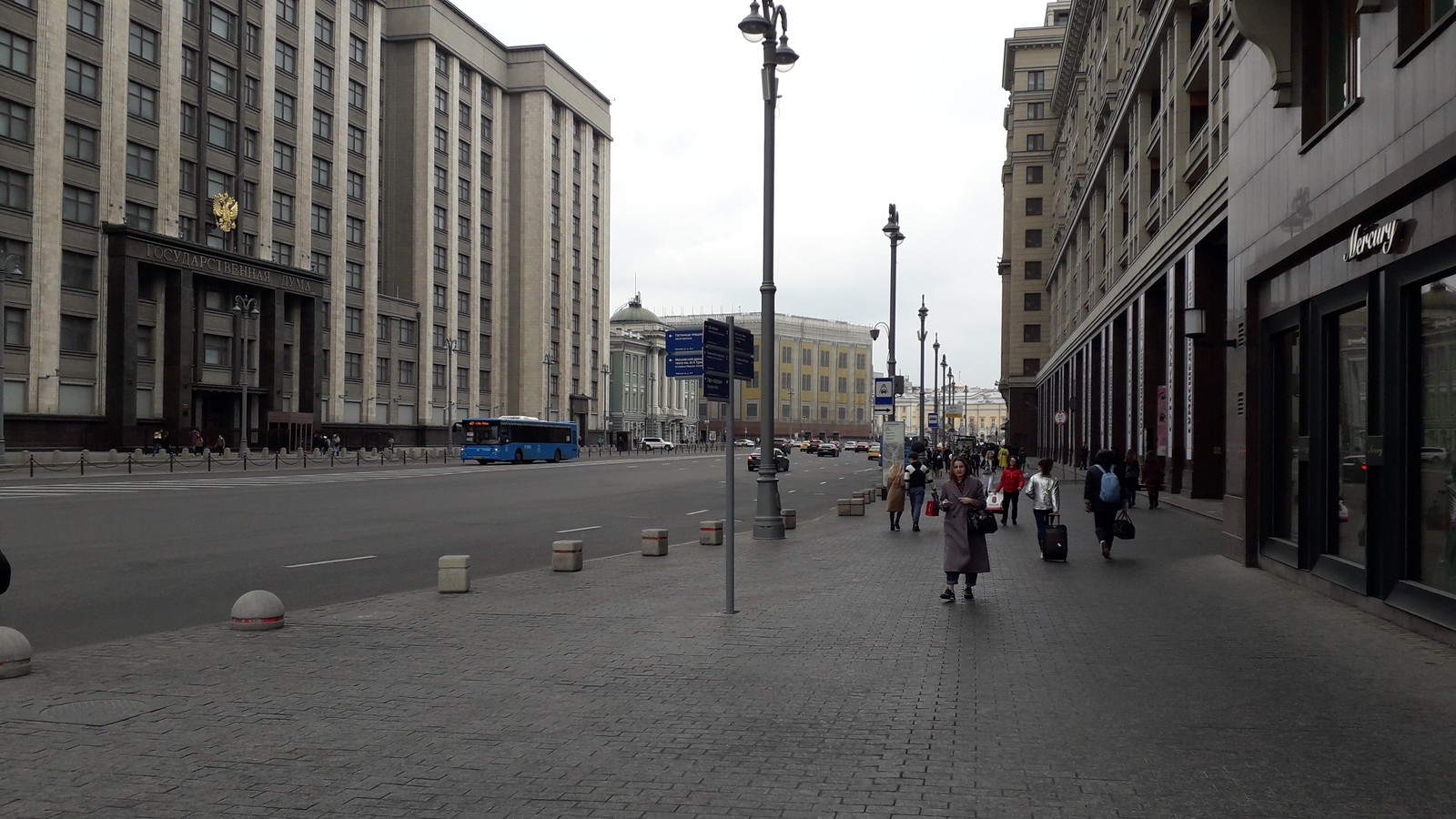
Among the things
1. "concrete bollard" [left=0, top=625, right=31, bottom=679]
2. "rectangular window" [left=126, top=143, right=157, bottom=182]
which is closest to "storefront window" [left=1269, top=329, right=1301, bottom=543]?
"concrete bollard" [left=0, top=625, right=31, bottom=679]

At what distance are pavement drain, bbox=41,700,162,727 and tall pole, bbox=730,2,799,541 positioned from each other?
1180 cm

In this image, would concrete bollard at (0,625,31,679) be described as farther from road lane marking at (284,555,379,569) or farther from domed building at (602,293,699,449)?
domed building at (602,293,699,449)

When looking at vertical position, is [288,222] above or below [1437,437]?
above

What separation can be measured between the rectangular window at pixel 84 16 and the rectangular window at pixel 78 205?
7.28 metres

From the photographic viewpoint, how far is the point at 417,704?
6973 millimetres

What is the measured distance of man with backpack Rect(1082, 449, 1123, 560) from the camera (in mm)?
15848

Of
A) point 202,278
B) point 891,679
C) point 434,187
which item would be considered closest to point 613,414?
point 434,187

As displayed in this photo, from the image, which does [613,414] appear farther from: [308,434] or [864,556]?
[864,556]

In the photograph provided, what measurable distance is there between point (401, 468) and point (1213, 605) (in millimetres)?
43896

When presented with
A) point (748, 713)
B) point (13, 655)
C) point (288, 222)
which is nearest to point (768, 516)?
point (748, 713)

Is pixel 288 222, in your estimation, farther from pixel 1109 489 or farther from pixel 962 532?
pixel 962 532

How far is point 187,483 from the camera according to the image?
113ft

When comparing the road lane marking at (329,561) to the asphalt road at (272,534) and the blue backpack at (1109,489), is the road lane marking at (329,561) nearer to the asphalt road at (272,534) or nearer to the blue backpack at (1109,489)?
the asphalt road at (272,534)

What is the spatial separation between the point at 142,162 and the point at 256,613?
55.9 metres
